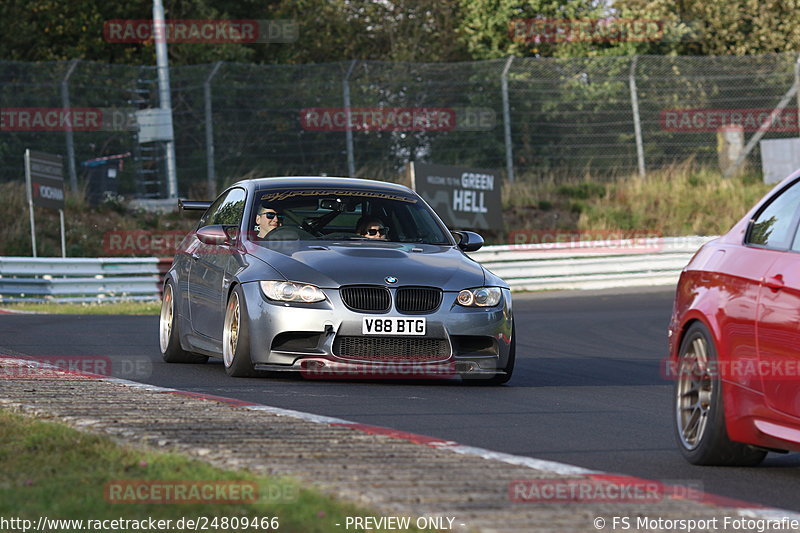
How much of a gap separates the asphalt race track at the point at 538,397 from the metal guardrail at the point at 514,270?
20.2 ft

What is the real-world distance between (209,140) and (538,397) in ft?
62.8

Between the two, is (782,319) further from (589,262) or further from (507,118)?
(507,118)

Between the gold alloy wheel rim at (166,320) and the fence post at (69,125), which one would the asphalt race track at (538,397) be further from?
the fence post at (69,125)

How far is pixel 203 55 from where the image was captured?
37.3 meters

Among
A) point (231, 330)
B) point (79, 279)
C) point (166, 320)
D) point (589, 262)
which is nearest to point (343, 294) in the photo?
point (231, 330)

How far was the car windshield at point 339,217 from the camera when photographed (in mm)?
11430

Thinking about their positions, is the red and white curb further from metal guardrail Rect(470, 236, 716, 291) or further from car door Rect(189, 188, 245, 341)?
metal guardrail Rect(470, 236, 716, 291)

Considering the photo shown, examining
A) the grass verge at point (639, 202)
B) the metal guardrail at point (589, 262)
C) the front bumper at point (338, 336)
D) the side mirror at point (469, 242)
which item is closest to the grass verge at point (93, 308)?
the metal guardrail at point (589, 262)

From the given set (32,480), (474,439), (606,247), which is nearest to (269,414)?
(474,439)

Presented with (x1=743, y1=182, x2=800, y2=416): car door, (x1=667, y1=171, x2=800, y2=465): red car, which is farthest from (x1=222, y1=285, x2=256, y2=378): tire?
(x1=743, y1=182, x2=800, y2=416): car door

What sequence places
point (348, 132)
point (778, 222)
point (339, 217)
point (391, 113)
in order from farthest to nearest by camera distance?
point (391, 113)
point (348, 132)
point (339, 217)
point (778, 222)

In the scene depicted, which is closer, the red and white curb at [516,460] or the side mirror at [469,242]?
the red and white curb at [516,460]

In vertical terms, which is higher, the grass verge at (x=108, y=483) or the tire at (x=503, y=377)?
the grass verge at (x=108, y=483)

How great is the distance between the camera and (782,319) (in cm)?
635
